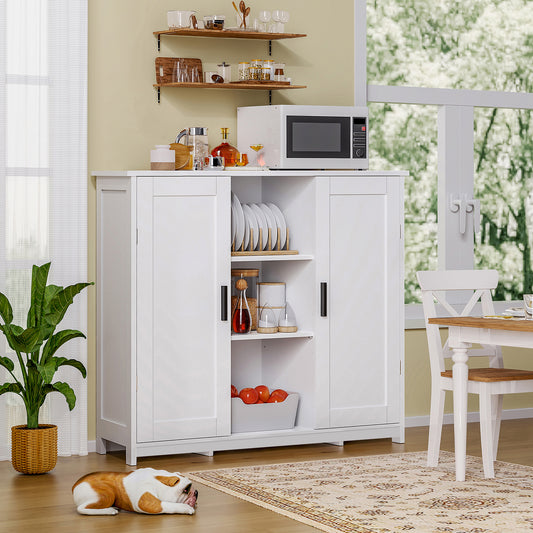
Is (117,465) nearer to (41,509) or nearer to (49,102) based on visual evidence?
(41,509)

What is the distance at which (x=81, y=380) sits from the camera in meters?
5.30

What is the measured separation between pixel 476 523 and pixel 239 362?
201 centimetres

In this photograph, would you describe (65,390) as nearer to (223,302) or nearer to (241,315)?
(223,302)

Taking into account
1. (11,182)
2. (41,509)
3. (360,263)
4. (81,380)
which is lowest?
(41,509)

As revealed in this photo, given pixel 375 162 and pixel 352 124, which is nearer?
pixel 352 124

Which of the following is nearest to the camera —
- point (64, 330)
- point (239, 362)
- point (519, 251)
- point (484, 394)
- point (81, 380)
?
point (484, 394)

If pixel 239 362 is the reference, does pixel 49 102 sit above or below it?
above

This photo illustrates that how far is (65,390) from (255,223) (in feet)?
4.03

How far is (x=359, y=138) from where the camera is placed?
5535mm

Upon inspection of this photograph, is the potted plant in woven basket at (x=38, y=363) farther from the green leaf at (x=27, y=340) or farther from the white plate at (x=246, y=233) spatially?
the white plate at (x=246, y=233)

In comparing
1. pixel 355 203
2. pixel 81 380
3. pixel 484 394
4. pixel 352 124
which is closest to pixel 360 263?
pixel 355 203

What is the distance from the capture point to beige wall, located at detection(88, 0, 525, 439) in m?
5.38

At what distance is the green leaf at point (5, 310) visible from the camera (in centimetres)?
481

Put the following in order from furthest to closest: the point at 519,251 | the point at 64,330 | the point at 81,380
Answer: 1. the point at 519,251
2. the point at 81,380
3. the point at 64,330
